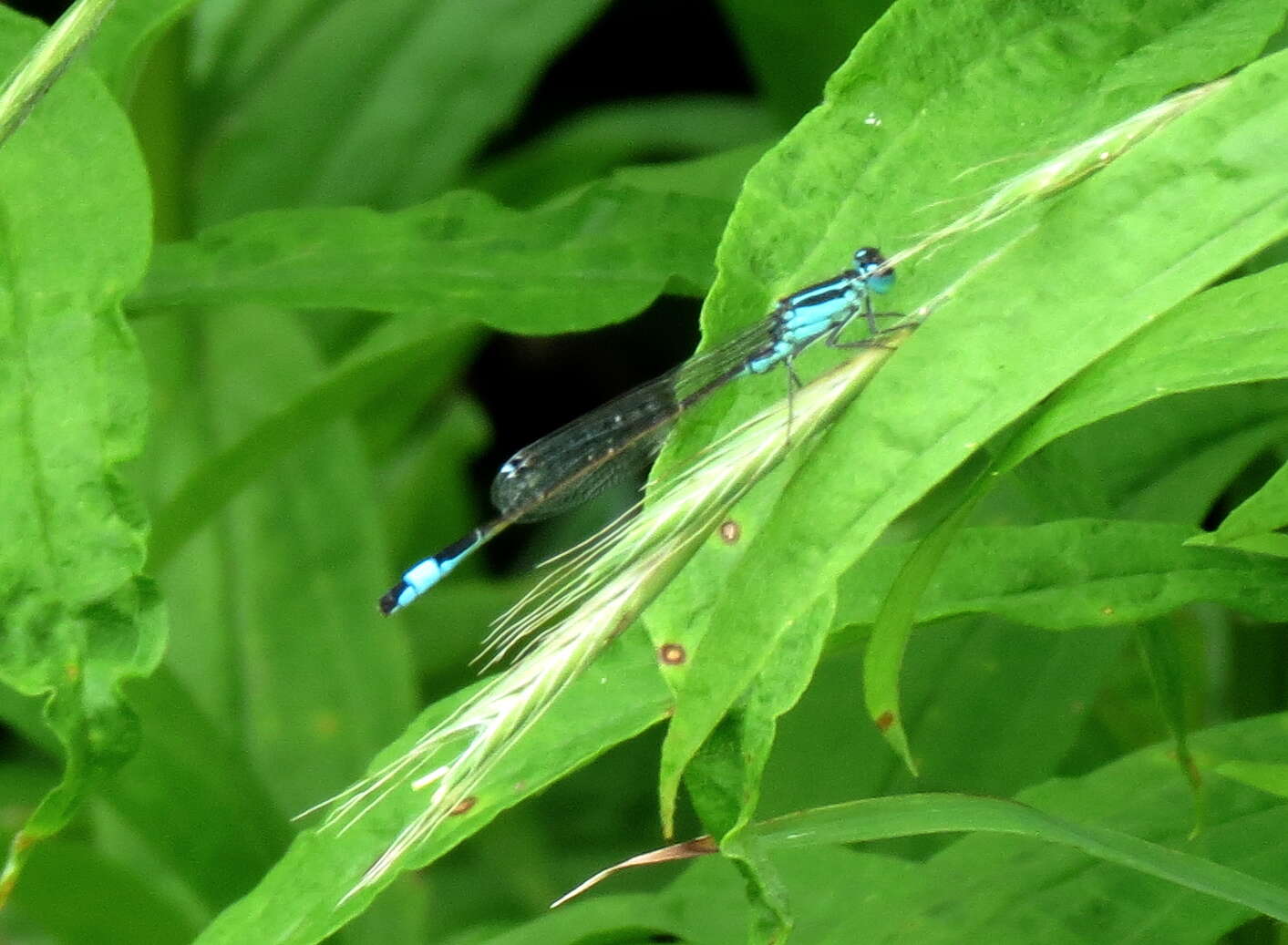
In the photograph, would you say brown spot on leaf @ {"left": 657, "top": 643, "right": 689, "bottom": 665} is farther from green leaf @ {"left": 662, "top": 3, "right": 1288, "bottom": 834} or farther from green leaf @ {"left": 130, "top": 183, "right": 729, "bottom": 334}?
green leaf @ {"left": 130, "top": 183, "right": 729, "bottom": 334}

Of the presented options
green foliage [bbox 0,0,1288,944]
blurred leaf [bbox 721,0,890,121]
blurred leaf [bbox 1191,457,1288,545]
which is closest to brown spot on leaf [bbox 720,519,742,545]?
green foliage [bbox 0,0,1288,944]

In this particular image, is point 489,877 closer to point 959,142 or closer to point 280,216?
point 280,216

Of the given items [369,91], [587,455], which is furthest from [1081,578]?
[369,91]

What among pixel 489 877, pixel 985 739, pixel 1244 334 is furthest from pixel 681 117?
pixel 1244 334

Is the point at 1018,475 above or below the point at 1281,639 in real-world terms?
above

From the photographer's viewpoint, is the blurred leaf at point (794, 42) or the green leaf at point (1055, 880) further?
the blurred leaf at point (794, 42)

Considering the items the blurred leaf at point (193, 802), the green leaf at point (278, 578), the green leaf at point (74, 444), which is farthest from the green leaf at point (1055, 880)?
→ the green leaf at point (278, 578)

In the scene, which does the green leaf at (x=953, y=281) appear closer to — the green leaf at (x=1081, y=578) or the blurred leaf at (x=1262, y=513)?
the blurred leaf at (x=1262, y=513)

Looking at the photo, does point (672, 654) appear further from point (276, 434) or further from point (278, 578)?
point (278, 578)
